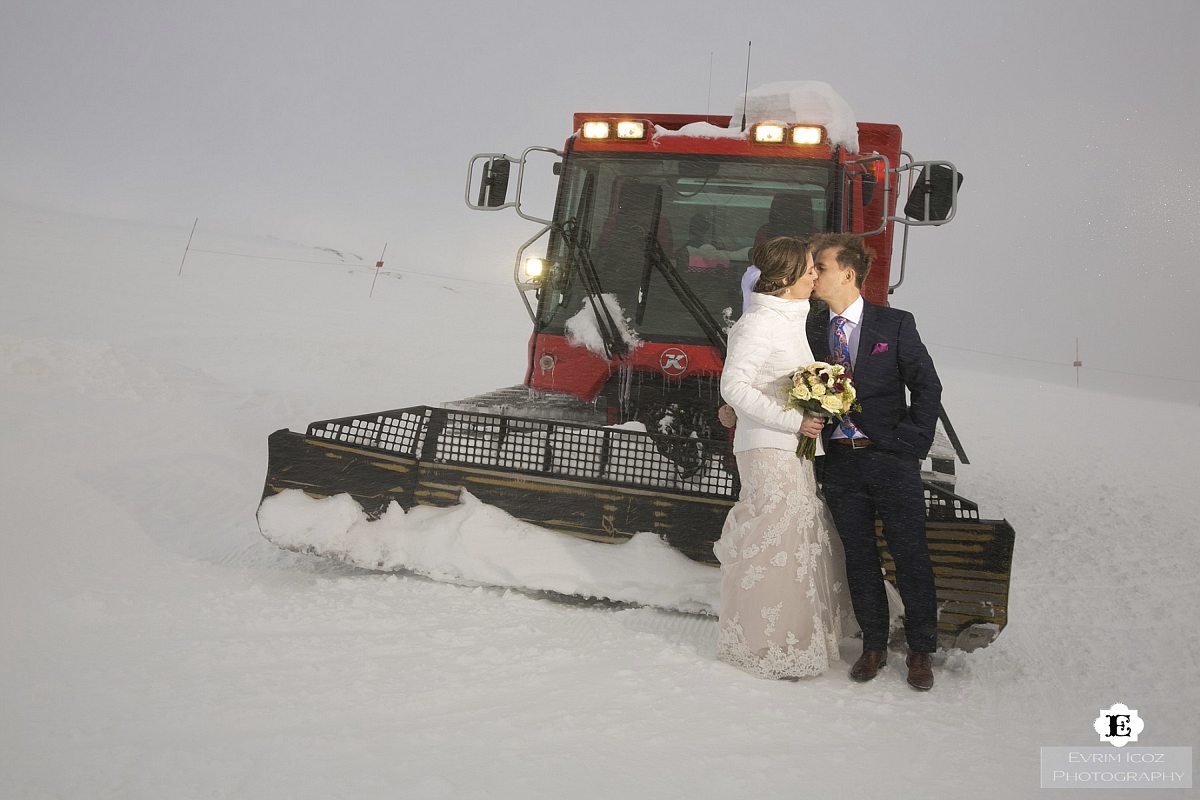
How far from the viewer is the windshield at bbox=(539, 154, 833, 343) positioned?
15.0 feet

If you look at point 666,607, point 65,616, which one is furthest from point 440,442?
point 65,616

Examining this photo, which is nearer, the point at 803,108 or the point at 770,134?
the point at 770,134

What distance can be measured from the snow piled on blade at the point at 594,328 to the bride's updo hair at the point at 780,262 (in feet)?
5.07

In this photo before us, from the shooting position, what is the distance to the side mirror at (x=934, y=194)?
428 cm

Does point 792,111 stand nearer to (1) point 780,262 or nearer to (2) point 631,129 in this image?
(2) point 631,129

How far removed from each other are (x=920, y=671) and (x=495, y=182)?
146 inches

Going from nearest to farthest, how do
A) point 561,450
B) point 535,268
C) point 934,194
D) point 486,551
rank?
point 486,551, point 561,450, point 934,194, point 535,268

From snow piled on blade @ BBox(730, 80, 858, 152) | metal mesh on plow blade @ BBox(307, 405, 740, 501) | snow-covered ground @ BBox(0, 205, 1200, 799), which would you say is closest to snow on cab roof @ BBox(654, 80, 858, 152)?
snow piled on blade @ BBox(730, 80, 858, 152)

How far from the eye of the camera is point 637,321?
4.66 m

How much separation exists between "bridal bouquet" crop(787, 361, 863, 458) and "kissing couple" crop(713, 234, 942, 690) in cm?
8

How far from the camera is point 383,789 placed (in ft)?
6.63

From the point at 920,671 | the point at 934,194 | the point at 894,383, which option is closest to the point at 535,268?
the point at 934,194

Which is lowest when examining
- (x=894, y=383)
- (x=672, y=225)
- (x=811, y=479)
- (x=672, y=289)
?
(x=811, y=479)

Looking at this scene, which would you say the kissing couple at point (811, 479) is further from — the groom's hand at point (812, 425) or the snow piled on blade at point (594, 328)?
the snow piled on blade at point (594, 328)
